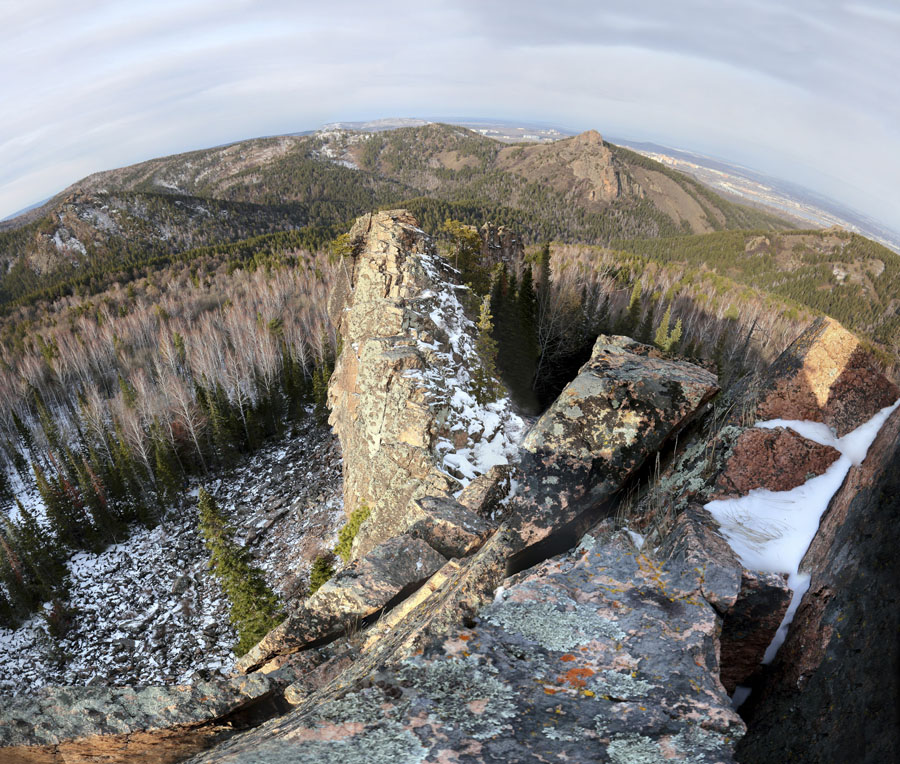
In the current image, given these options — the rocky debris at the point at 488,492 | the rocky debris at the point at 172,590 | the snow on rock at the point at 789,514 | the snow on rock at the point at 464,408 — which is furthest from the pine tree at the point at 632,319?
the snow on rock at the point at 789,514

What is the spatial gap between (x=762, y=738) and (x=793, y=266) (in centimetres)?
20065

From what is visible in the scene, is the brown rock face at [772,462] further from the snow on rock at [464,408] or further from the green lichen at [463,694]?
the snow on rock at [464,408]

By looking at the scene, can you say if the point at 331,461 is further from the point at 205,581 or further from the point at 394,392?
the point at 394,392

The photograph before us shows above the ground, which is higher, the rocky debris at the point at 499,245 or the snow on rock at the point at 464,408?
the rocky debris at the point at 499,245

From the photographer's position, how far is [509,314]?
120 ft

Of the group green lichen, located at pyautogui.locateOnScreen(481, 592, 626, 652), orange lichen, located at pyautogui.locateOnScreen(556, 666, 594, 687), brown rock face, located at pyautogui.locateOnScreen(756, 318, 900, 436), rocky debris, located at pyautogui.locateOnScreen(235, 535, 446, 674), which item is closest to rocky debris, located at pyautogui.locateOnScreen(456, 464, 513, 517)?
rocky debris, located at pyautogui.locateOnScreen(235, 535, 446, 674)

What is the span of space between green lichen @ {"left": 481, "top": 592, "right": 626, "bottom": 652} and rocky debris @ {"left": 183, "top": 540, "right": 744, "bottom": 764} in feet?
0.04

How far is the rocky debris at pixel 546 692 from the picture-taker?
3779 mm

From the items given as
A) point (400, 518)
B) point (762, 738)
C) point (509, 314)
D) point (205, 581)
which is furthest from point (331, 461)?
point (762, 738)

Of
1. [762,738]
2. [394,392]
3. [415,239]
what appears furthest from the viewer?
[415,239]

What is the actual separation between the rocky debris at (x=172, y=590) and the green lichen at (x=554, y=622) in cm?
2231

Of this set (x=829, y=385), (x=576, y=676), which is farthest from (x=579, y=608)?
(x=829, y=385)

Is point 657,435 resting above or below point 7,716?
above

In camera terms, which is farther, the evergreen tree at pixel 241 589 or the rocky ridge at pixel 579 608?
the evergreen tree at pixel 241 589
